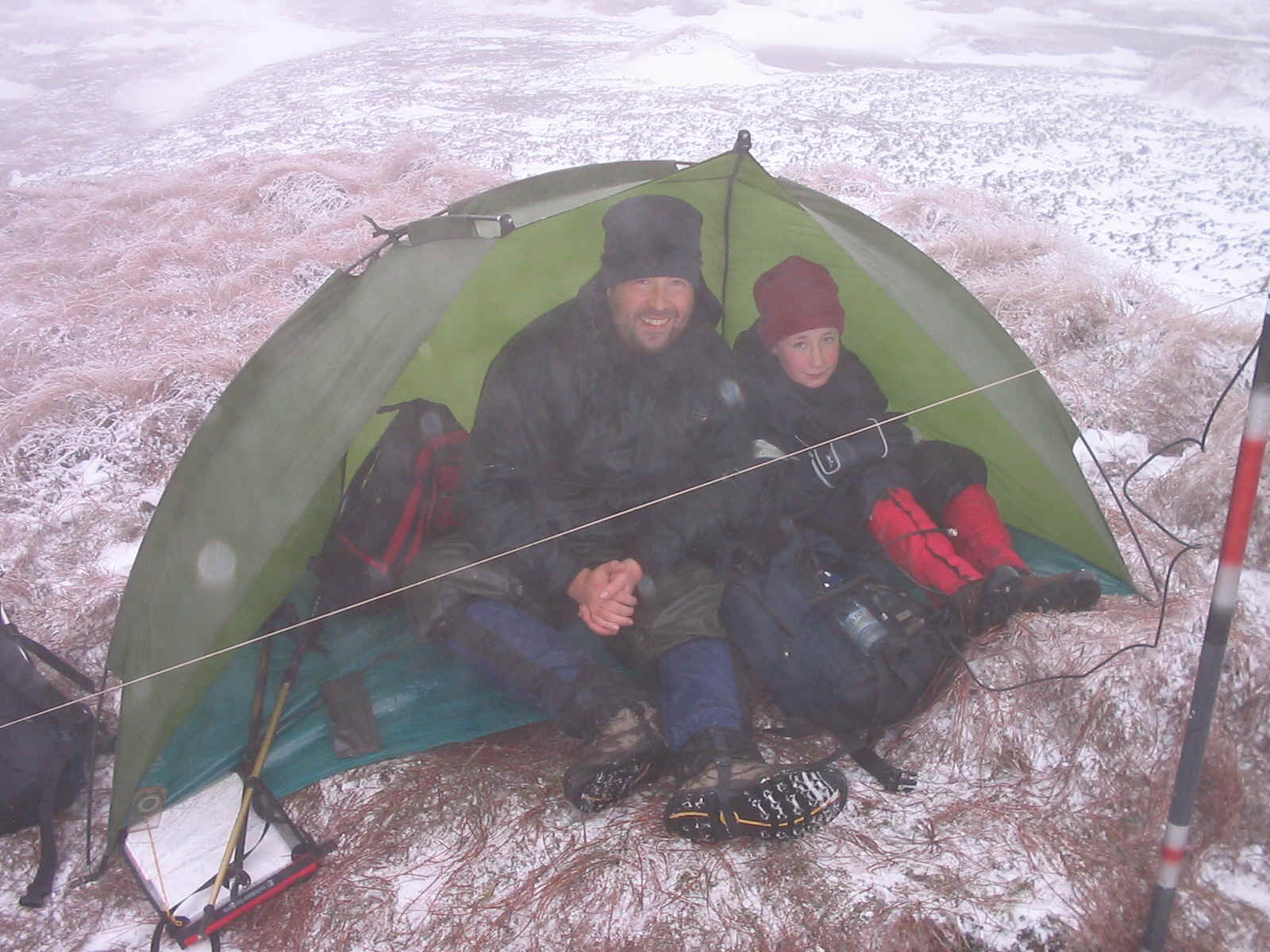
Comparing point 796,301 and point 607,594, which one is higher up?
point 796,301

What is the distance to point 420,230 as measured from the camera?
3002 millimetres

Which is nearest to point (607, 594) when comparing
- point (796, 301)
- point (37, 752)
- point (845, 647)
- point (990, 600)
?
point (845, 647)

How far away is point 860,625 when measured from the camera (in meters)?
2.84

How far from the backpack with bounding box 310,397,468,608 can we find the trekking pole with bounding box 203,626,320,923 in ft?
0.79

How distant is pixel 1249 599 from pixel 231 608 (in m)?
3.52

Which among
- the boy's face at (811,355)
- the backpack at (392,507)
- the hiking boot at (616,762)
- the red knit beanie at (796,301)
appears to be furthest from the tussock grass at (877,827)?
the red knit beanie at (796,301)

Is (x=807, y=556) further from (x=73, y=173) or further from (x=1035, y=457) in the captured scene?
(x=73, y=173)

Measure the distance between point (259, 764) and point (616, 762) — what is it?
1220 millimetres

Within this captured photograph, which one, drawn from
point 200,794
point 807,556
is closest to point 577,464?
point 807,556

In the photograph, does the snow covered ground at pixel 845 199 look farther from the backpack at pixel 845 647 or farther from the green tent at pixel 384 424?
the green tent at pixel 384 424

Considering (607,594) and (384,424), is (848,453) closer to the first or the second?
(607,594)

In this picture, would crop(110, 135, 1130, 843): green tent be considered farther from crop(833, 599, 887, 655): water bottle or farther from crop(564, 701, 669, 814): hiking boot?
crop(833, 599, 887, 655): water bottle

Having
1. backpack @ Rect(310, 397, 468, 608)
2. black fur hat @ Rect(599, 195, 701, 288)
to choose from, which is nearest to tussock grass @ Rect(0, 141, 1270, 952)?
backpack @ Rect(310, 397, 468, 608)

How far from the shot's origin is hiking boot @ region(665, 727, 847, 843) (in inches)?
91.5
